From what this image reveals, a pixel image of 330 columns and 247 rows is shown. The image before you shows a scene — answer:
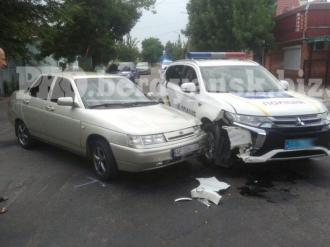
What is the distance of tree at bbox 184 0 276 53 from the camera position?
17766mm

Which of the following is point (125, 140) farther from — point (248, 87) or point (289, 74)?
point (289, 74)

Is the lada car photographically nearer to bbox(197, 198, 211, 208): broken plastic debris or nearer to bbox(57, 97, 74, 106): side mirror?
bbox(57, 97, 74, 106): side mirror

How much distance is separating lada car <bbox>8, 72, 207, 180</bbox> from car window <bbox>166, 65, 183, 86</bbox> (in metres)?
1.30

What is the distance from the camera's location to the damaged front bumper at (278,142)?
4363 millimetres

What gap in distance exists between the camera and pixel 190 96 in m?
6.01

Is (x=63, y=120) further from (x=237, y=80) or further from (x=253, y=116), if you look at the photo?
(x=237, y=80)

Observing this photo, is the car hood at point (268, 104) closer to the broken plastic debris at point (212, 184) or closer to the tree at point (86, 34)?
the broken plastic debris at point (212, 184)

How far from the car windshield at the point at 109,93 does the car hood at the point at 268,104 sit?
1335mm

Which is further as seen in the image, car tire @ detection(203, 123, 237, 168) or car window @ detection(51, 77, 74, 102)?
car window @ detection(51, 77, 74, 102)

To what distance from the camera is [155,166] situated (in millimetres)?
4254

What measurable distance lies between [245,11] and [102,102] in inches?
605

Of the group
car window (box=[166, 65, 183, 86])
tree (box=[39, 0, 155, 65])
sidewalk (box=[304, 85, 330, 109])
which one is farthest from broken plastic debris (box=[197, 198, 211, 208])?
tree (box=[39, 0, 155, 65])

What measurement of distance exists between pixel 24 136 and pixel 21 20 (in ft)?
20.0

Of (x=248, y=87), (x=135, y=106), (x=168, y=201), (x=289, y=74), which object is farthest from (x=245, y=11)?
(x=168, y=201)
